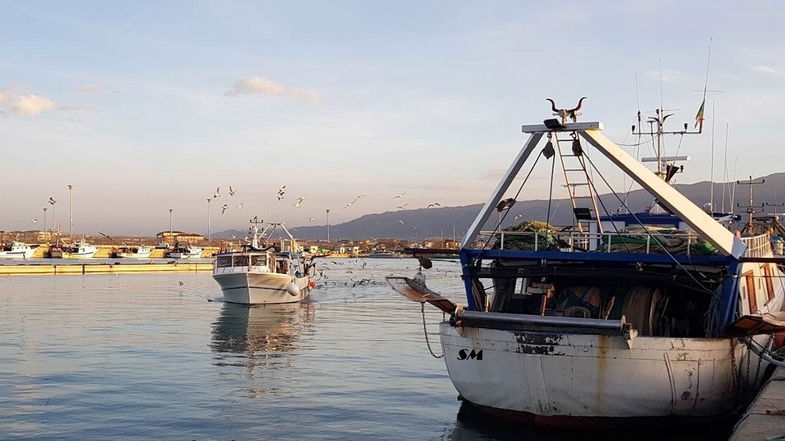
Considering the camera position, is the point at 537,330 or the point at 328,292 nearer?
the point at 537,330

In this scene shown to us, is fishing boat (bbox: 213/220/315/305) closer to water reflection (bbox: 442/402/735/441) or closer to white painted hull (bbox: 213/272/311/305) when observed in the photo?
white painted hull (bbox: 213/272/311/305)

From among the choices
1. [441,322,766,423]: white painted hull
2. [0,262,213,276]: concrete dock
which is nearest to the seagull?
[441,322,766,423]: white painted hull

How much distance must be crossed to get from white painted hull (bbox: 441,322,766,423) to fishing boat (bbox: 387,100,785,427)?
0.08 feet

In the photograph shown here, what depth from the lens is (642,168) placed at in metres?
18.1

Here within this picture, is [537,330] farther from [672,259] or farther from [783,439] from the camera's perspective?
[783,439]

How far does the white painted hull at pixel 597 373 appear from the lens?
16891 mm

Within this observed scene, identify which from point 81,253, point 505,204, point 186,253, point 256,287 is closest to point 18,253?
point 81,253

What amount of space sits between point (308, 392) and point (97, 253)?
16657cm

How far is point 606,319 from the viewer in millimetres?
17906

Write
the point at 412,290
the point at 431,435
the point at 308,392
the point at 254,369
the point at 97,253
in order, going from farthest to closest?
the point at 97,253 < the point at 254,369 < the point at 308,392 < the point at 412,290 < the point at 431,435

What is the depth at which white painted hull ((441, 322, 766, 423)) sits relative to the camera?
665 inches

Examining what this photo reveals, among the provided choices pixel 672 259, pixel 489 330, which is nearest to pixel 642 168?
pixel 672 259

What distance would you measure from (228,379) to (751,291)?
1461 cm

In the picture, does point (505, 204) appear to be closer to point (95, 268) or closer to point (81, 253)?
point (95, 268)
